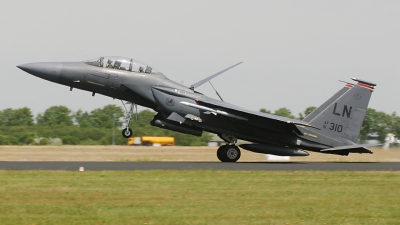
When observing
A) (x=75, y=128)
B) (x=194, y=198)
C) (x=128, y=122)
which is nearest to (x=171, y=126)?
(x=128, y=122)

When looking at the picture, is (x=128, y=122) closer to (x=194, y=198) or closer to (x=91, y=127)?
(x=194, y=198)

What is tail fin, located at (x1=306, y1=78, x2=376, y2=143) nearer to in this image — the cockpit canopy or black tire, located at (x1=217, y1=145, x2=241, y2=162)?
black tire, located at (x1=217, y1=145, x2=241, y2=162)

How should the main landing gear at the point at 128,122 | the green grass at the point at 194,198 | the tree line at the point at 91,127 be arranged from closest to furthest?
the green grass at the point at 194,198 → the main landing gear at the point at 128,122 → the tree line at the point at 91,127

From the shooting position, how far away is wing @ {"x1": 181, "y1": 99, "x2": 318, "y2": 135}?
20.8 metres

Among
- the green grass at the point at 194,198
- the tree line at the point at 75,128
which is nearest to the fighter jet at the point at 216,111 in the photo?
the green grass at the point at 194,198

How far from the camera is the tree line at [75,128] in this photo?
48094 millimetres

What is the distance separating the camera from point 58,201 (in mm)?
11062

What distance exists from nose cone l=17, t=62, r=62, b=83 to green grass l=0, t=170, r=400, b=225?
5.78m

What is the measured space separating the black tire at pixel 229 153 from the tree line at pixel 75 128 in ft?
51.8

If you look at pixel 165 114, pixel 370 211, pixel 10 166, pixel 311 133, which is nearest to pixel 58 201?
pixel 370 211

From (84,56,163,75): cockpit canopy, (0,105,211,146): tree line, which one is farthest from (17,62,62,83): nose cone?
(0,105,211,146): tree line

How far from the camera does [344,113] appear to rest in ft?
73.9

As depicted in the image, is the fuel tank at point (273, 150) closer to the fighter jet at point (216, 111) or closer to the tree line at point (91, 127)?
the fighter jet at point (216, 111)

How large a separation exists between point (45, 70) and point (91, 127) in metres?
42.2
